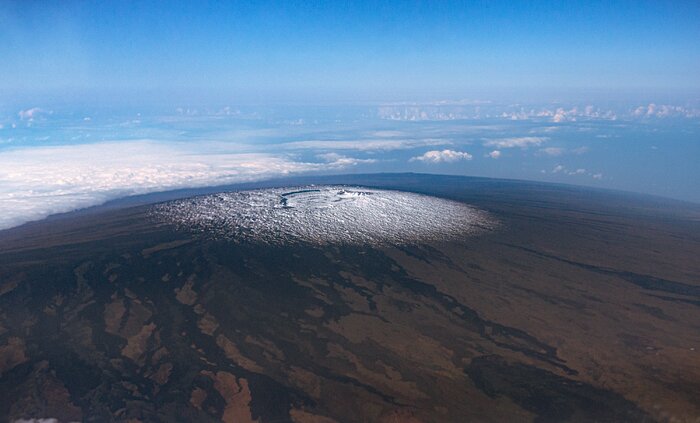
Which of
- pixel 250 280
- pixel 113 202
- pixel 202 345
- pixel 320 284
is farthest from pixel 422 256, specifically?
pixel 113 202

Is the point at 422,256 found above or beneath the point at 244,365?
above

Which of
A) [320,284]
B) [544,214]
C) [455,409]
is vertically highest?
[544,214]

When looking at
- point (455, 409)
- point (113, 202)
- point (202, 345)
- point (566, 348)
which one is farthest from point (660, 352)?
point (113, 202)

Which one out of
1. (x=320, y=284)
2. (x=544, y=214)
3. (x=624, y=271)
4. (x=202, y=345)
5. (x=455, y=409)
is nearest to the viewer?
(x=455, y=409)

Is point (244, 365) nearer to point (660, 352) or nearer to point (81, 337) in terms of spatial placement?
point (81, 337)

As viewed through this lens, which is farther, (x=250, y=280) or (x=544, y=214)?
(x=544, y=214)

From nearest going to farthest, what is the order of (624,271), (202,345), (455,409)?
(455,409) < (202,345) < (624,271)

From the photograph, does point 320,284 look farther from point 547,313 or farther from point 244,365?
point 547,313
